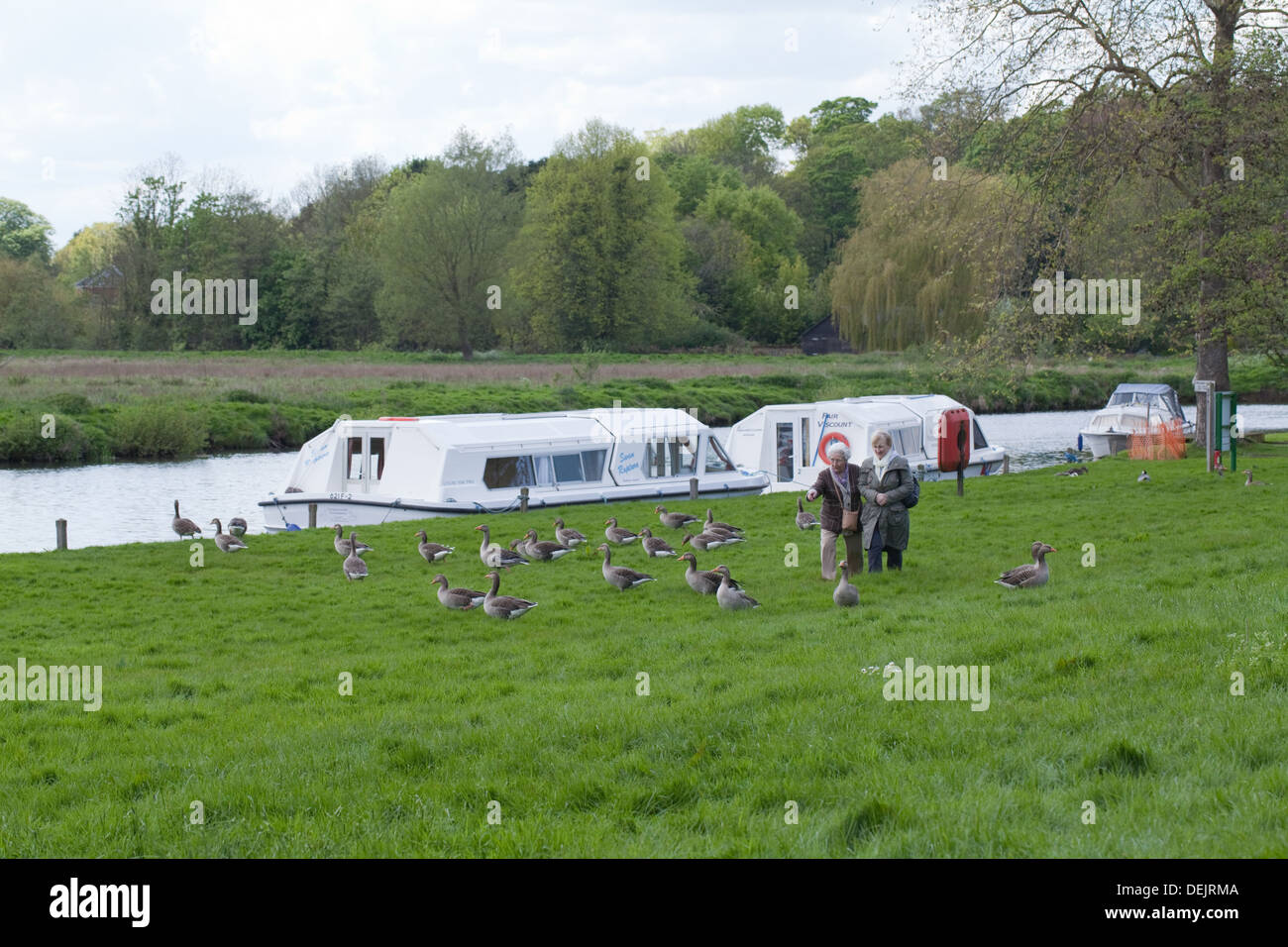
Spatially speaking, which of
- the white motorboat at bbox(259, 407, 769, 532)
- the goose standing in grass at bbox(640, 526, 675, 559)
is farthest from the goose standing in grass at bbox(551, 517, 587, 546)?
the white motorboat at bbox(259, 407, 769, 532)

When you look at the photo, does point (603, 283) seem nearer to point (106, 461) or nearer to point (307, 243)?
point (307, 243)

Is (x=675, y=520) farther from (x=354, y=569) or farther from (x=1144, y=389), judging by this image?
(x=1144, y=389)

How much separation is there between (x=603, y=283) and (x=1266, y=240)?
186 feet

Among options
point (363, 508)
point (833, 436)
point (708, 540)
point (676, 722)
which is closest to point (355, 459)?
point (363, 508)

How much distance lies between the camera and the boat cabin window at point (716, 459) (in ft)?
99.6

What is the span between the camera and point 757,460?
109ft

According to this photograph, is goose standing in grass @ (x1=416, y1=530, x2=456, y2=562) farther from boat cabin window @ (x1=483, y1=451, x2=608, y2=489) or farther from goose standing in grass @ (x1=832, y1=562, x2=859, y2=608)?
goose standing in grass @ (x1=832, y1=562, x2=859, y2=608)

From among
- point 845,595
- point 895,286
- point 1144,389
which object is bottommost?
point 845,595

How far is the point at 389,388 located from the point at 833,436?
28164 mm

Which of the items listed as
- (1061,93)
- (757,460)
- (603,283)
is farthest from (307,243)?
(1061,93)

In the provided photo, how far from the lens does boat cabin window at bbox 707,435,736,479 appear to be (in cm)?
3036

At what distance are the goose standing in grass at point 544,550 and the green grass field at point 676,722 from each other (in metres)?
2.51

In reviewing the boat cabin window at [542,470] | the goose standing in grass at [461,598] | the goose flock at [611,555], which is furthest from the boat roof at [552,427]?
the goose standing in grass at [461,598]

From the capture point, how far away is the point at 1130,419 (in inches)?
1497
